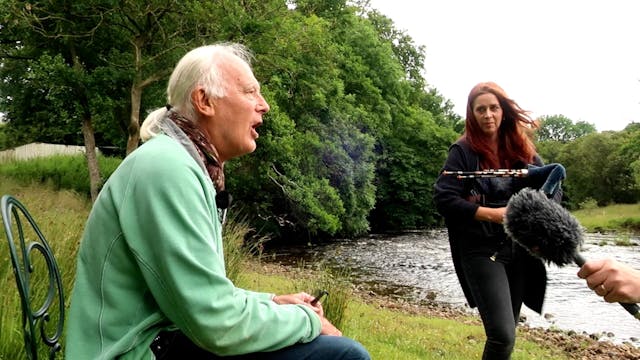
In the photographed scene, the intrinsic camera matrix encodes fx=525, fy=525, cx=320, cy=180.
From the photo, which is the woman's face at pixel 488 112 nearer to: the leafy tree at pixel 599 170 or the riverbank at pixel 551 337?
the riverbank at pixel 551 337

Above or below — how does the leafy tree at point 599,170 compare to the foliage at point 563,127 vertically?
below

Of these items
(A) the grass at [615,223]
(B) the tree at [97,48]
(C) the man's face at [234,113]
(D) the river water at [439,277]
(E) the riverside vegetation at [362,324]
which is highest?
(B) the tree at [97,48]

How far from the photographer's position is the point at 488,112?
390 centimetres

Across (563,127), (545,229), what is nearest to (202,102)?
(545,229)

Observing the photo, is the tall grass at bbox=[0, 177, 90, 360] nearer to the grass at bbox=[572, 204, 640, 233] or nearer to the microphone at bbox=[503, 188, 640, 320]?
the microphone at bbox=[503, 188, 640, 320]

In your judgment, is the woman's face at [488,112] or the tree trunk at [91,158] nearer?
the woman's face at [488,112]

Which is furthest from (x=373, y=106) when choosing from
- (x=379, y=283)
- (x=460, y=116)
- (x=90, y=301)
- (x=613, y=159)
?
(x=613, y=159)

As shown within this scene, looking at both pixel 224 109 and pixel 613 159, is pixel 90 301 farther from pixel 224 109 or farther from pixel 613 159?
pixel 613 159

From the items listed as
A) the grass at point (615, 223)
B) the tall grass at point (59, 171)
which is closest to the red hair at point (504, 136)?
the tall grass at point (59, 171)

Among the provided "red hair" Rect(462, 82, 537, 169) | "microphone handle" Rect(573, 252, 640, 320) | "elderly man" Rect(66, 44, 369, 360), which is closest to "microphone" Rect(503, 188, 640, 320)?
"microphone handle" Rect(573, 252, 640, 320)

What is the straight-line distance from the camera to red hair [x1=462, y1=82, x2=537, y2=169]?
3.93 m

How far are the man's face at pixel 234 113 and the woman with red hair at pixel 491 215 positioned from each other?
201 centimetres

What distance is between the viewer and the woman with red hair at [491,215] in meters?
3.54

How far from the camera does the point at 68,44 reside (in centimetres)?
1608
